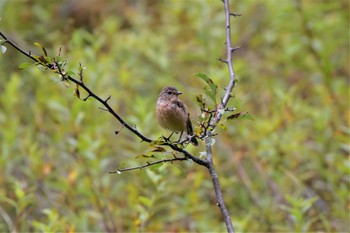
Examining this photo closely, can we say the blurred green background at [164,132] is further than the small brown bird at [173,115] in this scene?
Yes

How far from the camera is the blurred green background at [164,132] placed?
4.84 meters

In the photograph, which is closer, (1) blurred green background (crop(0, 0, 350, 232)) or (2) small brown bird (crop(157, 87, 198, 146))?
(2) small brown bird (crop(157, 87, 198, 146))

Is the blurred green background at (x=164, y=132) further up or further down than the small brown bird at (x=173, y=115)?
further up

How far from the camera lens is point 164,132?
5375 millimetres

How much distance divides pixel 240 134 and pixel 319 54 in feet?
3.92

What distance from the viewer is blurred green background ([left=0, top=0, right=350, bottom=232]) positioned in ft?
15.9

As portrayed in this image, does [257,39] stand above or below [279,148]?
above

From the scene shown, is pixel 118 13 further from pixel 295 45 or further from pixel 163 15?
pixel 295 45

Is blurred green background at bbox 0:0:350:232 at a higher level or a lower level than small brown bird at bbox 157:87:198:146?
higher

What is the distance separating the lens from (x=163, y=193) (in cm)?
430

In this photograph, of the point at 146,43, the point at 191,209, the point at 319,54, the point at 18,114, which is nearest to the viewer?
the point at 191,209

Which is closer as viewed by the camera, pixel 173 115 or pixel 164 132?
pixel 173 115

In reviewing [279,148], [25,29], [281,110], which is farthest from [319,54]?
[25,29]

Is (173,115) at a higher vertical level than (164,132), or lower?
lower
